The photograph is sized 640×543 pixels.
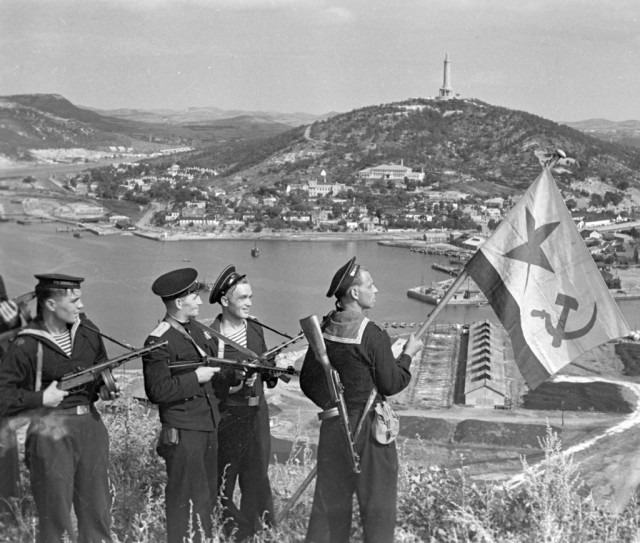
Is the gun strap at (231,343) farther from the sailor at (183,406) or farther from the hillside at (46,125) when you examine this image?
the hillside at (46,125)

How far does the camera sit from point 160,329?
2367mm

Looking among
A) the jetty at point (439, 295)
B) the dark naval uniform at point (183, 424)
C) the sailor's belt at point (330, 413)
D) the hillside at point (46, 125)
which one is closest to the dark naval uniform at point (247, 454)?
the dark naval uniform at point (183, 424)

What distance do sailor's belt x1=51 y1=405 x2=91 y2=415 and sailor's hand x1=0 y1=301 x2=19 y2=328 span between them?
0.90ft

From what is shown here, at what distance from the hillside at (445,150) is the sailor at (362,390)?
53598 mm

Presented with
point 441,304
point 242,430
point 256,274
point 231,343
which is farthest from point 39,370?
point 256,274

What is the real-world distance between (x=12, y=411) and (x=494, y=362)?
15.3m

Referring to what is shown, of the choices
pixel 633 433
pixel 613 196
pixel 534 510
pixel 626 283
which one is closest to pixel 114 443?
pixel 534 510

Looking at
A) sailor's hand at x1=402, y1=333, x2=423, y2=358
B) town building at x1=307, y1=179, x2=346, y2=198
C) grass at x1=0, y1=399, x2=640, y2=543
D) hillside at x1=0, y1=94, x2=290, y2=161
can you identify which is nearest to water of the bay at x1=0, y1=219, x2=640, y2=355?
hillside at x1=0, y1=94, x2=290, y2=161

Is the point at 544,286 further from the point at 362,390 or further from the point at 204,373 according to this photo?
the point at 204,373

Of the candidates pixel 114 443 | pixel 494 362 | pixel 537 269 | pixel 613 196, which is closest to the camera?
pixel 537 269

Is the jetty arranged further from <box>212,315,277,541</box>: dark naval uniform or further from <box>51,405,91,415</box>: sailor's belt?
<box>51,405,91,415</box>: sailor's belt

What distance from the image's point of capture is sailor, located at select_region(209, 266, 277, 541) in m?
2.60

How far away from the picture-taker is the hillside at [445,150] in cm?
6003

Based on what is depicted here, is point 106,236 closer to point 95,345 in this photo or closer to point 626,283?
point 626,283
